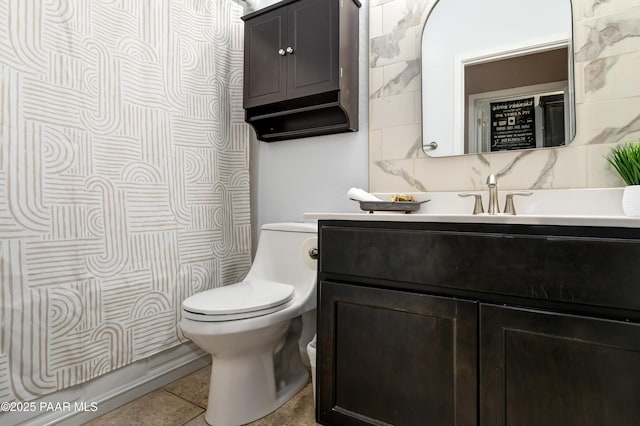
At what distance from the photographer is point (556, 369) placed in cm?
78

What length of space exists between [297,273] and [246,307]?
1.49ft

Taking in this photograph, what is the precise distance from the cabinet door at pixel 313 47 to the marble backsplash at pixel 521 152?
0.21 meters

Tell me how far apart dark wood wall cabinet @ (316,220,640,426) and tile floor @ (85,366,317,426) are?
0.90 ft

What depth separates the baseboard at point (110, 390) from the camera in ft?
3.87

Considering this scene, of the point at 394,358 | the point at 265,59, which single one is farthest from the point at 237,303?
the point at 265,59

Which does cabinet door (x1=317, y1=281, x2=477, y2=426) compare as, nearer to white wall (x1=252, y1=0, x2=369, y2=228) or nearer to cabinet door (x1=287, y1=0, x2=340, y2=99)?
white wall (x1=252, y1=0, x2=369, y2=228)

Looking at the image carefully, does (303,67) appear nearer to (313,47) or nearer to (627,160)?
(313,47)

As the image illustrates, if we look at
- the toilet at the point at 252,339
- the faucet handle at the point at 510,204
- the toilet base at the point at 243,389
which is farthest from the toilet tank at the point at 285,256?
the faucet handle at the point at 510,204

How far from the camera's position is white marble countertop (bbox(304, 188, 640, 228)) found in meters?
0.79

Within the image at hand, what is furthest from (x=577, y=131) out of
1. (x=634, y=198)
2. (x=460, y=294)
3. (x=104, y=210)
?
(x=104, y=210)

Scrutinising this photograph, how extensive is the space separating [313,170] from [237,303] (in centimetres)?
84

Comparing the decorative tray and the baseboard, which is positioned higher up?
the decorative tray

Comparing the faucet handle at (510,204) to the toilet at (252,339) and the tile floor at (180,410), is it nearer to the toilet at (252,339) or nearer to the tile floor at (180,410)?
the toilet at (252,339)

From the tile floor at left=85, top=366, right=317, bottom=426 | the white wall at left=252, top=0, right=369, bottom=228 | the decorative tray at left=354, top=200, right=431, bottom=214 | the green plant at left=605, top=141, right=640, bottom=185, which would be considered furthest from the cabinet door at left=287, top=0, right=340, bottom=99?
the tile floor at left=85, top=366, right=317, bottom=426
